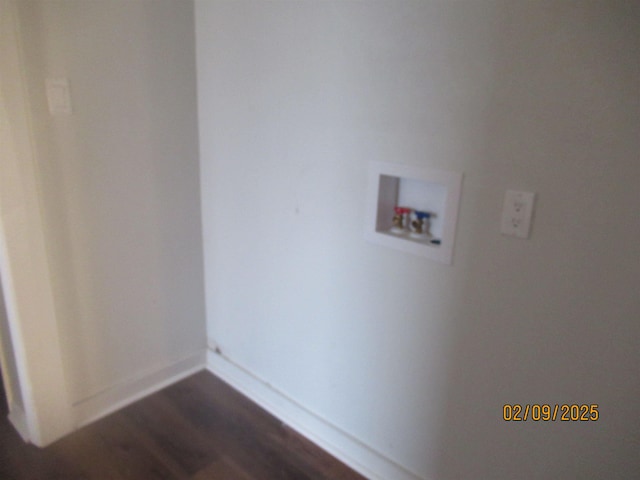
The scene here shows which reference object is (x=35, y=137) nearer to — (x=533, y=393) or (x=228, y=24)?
(x=228, y=24)

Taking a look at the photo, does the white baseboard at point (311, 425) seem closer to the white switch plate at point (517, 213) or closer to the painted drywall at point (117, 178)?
the painted drywall at point (117, 178)

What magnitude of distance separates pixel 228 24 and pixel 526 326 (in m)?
1.47

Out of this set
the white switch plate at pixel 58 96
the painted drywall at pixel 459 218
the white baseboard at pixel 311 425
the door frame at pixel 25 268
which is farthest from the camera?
the white baseboard at pixel 311 425

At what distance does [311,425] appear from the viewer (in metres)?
1.90

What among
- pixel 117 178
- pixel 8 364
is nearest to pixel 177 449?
pixel 8 364

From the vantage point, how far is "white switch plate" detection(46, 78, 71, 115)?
1.54m

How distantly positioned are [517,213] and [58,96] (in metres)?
1.51

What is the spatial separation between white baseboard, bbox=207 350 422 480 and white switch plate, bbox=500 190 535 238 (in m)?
0.95

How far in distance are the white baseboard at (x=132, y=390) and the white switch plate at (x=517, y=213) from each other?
168 centimetres

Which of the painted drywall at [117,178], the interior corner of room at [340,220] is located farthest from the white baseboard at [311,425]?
the painted drywall at [117,178]

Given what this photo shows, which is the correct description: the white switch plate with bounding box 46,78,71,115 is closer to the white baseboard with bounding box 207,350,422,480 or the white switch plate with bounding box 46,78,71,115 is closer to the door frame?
the door frame

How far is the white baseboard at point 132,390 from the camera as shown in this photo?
6.30 ft

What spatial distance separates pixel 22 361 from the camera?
1656 millimetres

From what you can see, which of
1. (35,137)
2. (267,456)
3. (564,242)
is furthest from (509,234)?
(35,137)
